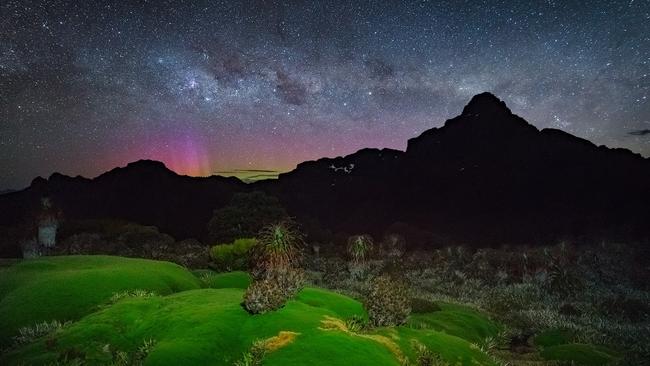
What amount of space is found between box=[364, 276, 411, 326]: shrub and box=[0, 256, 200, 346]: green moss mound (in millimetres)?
9608

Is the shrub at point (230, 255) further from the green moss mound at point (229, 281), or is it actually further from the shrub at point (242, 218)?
the shrub at point (242, 218)

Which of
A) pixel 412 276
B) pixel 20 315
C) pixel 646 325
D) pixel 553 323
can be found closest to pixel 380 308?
pixel 20 315

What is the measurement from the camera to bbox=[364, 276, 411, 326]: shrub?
43.8 feet

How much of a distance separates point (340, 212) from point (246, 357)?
162m

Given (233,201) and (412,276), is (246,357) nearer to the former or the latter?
(412,276)

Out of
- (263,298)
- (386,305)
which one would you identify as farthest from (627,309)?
(263,298)

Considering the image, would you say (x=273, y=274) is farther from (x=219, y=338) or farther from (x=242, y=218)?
(x=242, y=218)

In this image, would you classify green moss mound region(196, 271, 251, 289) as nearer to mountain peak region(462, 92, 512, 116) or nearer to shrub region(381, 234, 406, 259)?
shrub region(381, 234, 406, 259)

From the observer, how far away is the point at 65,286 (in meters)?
16.8

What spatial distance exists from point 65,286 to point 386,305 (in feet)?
41.9

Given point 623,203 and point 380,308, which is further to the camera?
point 623,203

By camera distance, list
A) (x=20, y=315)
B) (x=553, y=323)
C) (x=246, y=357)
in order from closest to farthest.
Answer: (x=246, y=357) → (x=20, y=315) → (x=553, y=323)

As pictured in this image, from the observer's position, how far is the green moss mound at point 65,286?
49.6 feet

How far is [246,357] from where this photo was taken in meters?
8.95
